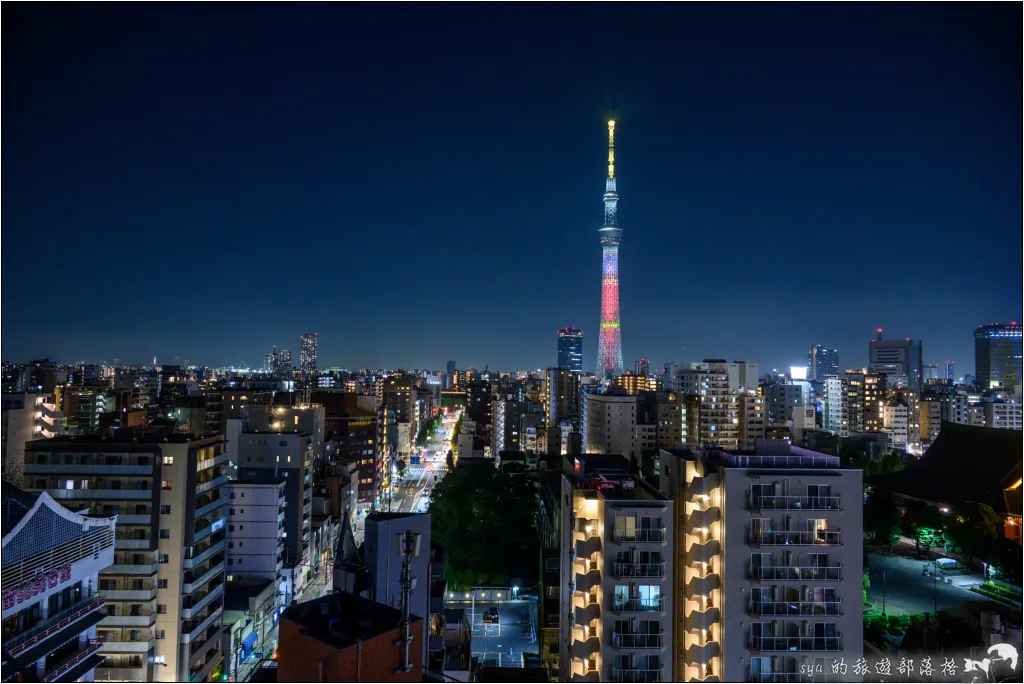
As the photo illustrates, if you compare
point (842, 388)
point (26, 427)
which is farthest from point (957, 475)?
point (26, 427)

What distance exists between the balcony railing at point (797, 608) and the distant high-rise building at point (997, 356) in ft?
67.9

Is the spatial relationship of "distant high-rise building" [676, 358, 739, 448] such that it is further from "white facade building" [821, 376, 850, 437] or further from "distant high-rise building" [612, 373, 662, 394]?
"distant high-rise building" [612, 373, 662, 394]

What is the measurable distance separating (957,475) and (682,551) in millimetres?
9375

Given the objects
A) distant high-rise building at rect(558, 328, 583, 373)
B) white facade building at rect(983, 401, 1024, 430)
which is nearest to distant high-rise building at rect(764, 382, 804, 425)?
white facade building at rect(983, 401, 1024, 430)

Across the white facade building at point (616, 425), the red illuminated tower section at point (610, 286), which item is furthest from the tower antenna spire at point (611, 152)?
the white facade building at point (616, 425)

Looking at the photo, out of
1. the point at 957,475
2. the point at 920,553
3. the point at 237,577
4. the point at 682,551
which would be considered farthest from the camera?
the point at 957,475

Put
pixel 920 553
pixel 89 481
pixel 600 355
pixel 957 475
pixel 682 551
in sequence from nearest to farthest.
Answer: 1. pixel 682 551
2. pixel 89 481
3. pixel 920 553
4. pixel 957 475
5. pixel 600 355

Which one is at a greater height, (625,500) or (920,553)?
→ (625,500)

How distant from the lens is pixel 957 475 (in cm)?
1127

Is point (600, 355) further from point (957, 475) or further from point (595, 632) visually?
point (595, 632)

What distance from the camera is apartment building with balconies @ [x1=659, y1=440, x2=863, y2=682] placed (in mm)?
4578

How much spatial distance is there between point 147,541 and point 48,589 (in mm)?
2787

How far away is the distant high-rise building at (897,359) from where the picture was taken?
1248 inches

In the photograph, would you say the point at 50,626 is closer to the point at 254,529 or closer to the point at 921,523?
the point at 254,529
